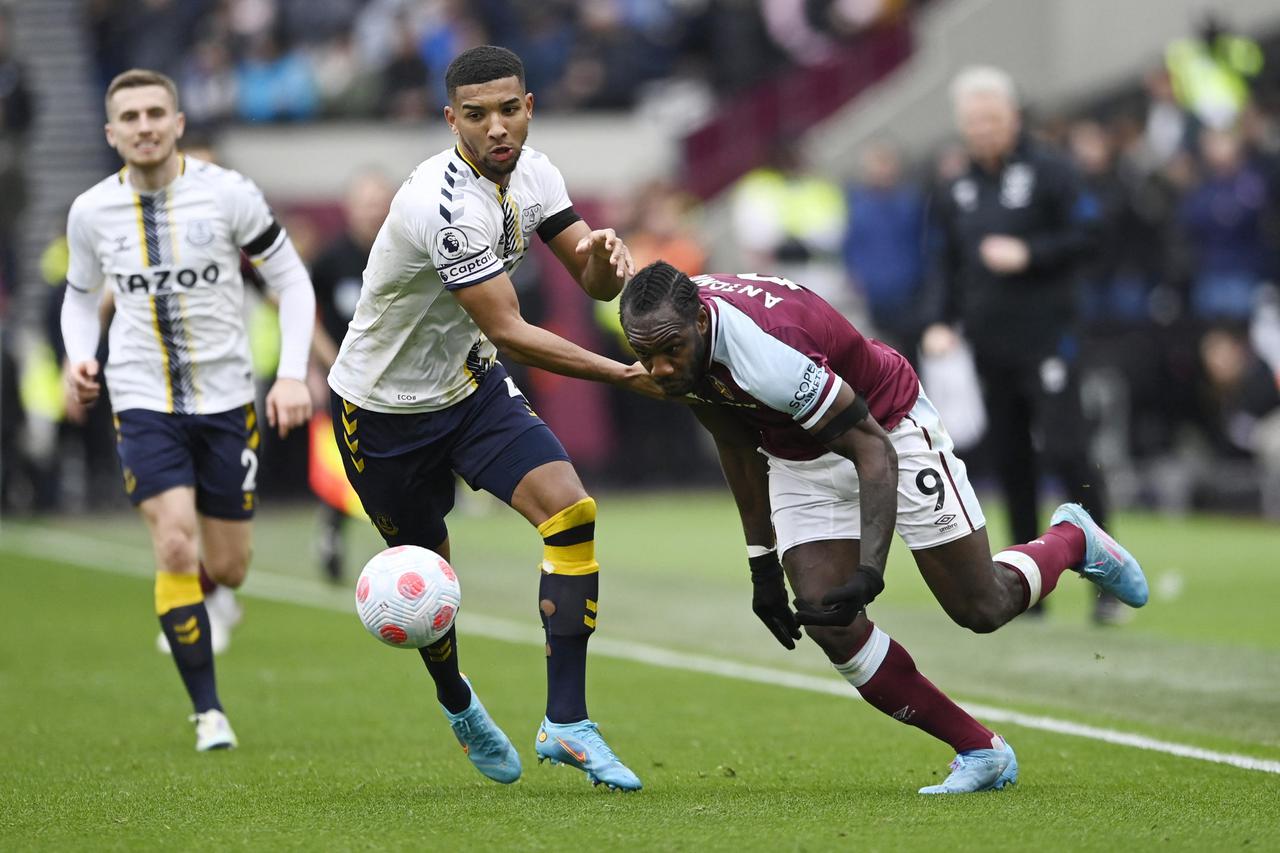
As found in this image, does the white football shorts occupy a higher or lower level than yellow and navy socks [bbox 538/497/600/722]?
higher

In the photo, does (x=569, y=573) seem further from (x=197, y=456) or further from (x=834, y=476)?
(x=197, y=456)

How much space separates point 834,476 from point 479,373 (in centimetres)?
123

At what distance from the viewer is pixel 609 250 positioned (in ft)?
20.3

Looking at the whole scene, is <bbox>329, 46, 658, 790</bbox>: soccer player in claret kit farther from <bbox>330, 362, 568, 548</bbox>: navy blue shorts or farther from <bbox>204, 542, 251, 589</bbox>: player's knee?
<bbox>204, 542, 251, 589</bbox>: player's knee

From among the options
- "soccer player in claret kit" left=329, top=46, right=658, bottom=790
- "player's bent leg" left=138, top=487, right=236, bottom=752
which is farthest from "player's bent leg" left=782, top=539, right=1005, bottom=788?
"player's bent leg" left=138, top=487, right=236, bottom=752

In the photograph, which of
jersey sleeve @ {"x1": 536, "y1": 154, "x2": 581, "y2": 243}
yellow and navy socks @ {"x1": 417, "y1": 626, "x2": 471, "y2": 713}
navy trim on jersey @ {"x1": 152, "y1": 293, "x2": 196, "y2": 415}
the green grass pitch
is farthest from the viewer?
navy trim on jersey @ {"x1": 152, "y1": 293, "x2": 196, "y2": 415}

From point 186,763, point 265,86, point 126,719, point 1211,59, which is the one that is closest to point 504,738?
point 186,763

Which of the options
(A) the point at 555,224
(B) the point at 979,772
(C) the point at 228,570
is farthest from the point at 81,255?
(B) the point at 979,772

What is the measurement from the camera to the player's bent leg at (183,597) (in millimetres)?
7496

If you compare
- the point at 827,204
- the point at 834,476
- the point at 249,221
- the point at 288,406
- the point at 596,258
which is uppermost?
the point at 827,204

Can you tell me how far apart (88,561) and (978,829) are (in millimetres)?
11403

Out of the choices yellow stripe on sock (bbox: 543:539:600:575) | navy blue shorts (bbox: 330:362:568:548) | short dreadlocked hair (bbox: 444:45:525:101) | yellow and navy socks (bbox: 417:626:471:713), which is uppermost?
short dreadlocked hair (bbox: 444:45:525:101)

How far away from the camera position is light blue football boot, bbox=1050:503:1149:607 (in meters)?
6.91

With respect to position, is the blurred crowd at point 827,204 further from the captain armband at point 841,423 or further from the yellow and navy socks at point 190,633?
the captain armband at point 841,423
